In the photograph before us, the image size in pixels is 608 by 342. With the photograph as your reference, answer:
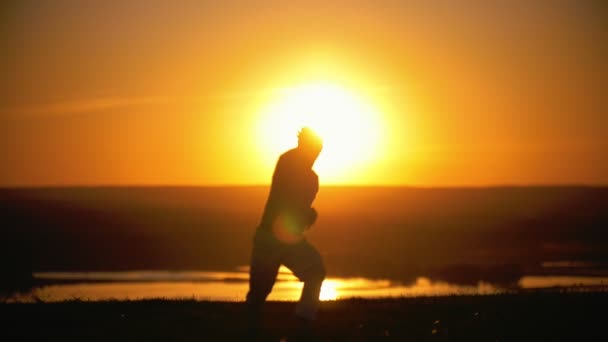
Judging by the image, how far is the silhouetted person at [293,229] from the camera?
12945 mm

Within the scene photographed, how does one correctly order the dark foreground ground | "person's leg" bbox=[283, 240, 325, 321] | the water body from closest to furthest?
1. "person's leg" bbox=[283, 240, 325, 321]
2. the dark foreground ground
3. the water body

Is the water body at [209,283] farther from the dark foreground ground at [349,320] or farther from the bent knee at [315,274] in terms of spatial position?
the bent knee at [315,274]

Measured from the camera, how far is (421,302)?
57.4 feet

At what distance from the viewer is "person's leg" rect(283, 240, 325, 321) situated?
12.9 meters

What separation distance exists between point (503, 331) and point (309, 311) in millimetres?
2777

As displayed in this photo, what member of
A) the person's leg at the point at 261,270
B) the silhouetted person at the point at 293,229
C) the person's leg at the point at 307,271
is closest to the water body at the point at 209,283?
the person's leg at the point at 261,270

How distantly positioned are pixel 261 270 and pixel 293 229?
0.66m

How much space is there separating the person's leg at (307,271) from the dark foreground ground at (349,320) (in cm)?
53

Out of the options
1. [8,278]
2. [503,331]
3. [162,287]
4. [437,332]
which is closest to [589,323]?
[503,331]

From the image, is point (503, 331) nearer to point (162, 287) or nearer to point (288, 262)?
point (288, 262)

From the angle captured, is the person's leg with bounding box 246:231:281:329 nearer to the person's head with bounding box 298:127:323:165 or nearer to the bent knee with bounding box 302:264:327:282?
the bent knee with bounding box 302:264:327:282

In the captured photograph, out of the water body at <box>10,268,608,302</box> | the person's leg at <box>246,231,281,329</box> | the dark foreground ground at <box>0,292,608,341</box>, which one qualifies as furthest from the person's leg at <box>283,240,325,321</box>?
the water body at <box>10,268,608,302</box>

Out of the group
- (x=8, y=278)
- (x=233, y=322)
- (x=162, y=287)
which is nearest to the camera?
(x=233, y=322)

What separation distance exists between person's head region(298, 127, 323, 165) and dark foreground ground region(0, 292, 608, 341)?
2.34 m
